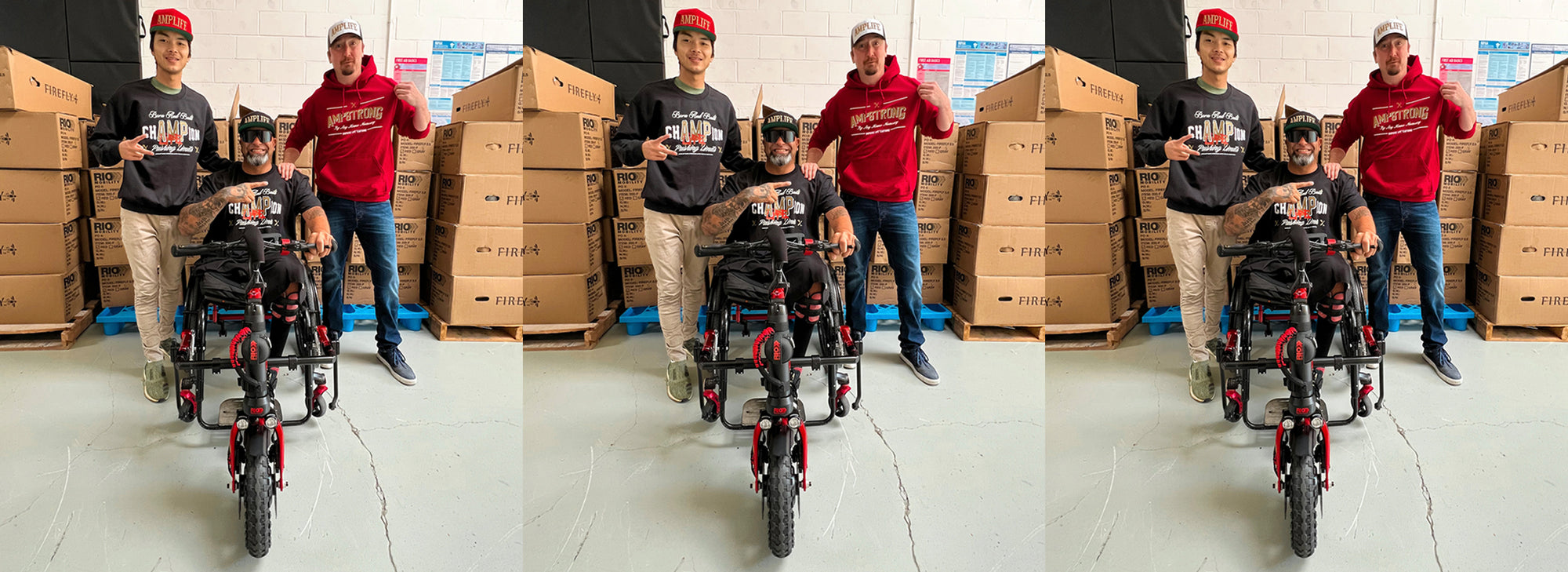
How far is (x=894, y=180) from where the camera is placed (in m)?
3.58

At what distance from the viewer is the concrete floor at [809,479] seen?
2682 millimetres

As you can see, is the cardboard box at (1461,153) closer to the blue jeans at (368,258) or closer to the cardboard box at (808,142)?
the cardboard box at (808,142)

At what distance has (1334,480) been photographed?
2887 millimetres

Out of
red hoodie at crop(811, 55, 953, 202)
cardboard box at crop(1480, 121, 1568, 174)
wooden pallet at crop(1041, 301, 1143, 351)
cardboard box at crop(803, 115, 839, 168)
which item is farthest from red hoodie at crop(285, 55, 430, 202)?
cardboard box at crop(1480, 121, 1568, 174)

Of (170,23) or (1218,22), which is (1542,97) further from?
(170,23)

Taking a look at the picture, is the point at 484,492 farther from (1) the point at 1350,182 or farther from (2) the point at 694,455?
(1) the point at 1350,182

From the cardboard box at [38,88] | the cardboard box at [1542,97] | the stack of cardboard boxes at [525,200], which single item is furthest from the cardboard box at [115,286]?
the cardboard box at [1542,97]

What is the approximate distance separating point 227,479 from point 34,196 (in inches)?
83.1

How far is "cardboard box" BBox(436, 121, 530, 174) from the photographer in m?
3.79

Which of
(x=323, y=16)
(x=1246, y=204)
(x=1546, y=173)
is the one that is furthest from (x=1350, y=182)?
(x=323, y=16)

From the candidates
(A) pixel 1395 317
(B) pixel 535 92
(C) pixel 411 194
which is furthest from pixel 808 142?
(A) pixel 1395 317

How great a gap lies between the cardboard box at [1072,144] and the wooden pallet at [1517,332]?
A: 215 cm

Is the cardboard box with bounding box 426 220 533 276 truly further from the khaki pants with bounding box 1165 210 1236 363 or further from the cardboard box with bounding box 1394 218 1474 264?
→ the cardboard box with bounding box 1394 218 1474 264

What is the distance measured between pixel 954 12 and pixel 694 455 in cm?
378
